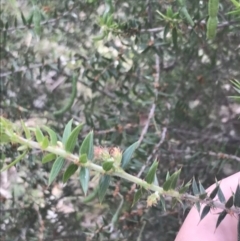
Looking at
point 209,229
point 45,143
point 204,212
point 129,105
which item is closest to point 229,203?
point 204,212

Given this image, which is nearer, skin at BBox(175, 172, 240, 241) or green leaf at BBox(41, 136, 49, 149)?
green leaf at BBox(41, 136, 49, 149)

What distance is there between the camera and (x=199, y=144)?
1342 mm

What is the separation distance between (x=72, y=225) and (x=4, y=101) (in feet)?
1.17

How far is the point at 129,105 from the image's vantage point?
1.40 metres

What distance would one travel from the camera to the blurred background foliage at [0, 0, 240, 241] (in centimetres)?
112

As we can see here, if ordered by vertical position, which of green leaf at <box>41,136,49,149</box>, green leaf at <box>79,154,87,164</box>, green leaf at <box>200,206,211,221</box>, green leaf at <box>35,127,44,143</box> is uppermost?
green leaf at <box>35,127,44,143</box>

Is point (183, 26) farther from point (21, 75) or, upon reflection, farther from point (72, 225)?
point (72, 225)

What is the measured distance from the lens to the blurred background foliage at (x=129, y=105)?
112 centimetres

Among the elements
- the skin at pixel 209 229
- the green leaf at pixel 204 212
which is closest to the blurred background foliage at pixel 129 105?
the skin at pixel 209 229

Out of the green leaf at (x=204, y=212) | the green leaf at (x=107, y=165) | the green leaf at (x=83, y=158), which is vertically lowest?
the green leaf at (x=204, y=212)

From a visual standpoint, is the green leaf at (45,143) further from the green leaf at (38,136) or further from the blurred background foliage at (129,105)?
the blurred background foliage at (129,105)

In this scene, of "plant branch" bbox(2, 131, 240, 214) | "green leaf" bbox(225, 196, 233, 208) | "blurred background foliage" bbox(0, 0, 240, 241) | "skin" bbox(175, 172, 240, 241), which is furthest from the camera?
"blurred background foliage" bbox(0, 0, 240, 241)

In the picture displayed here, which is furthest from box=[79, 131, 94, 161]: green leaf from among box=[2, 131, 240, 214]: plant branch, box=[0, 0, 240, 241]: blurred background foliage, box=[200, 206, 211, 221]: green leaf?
box=[0, 0, 240, 241]: blurred background foliage

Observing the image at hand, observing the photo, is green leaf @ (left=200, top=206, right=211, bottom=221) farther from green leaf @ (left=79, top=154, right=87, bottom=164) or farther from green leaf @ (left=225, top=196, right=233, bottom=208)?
green leaf @ (left=79, top=154, right=87, bottom=164)
